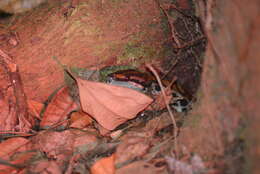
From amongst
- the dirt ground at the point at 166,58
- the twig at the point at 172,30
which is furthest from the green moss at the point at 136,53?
the twig at the point at 172,30

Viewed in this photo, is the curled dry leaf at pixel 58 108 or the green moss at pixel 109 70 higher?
the green moss at pixel 109 70

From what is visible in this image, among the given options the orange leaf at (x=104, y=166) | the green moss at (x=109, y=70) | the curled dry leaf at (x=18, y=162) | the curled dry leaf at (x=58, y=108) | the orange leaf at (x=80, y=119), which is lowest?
the orange leaf at (x=104, y=166)

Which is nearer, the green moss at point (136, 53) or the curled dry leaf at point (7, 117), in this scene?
the curled dry leaf at point (7, 117)

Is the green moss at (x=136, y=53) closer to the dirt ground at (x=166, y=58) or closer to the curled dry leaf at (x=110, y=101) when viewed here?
the dirt ground at (x=166, y=58)

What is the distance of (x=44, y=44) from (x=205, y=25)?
1.05 meters

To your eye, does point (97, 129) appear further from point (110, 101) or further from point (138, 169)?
point (138, 169)

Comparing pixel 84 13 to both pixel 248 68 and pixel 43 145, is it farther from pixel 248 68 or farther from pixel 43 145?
pixel 248 68

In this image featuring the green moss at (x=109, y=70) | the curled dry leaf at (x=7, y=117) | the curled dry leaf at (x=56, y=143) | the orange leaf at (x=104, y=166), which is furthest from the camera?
the green moss at (x=109, y=70)

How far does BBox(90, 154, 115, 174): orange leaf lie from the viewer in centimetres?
147

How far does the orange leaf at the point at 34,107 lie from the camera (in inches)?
76.1

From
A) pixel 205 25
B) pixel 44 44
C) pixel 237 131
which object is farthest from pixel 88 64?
pixel 237 131

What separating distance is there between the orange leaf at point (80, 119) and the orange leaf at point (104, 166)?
40 centimetres

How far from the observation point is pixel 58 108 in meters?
1.92

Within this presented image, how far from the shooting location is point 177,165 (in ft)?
4.21
